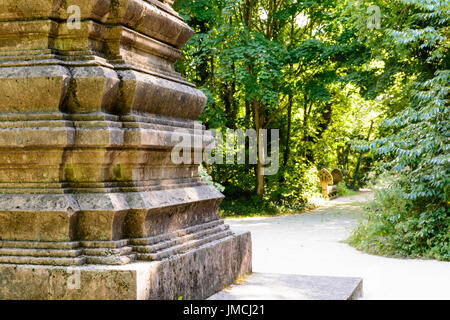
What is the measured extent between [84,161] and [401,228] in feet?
25.2

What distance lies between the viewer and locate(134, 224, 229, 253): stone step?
11.1ft

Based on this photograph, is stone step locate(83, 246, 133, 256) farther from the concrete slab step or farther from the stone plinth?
the concrete slab step

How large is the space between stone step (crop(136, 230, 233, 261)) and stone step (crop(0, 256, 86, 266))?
396 mm

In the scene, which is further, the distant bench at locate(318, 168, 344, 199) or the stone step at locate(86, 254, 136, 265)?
the distant bench at locate(318, 168, 344, 199)

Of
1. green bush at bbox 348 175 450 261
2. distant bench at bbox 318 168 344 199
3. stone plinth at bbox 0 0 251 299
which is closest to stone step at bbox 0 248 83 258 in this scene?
stone plinth at bbox 0 0 251 299

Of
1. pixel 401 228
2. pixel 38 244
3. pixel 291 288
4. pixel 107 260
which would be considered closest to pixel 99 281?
pixel 107 260

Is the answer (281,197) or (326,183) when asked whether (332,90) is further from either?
(281,197)

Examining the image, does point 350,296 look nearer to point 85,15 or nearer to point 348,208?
point 85,15

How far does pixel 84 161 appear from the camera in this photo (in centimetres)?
335

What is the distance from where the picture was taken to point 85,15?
3.50 metres

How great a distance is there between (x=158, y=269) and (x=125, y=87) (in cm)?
125

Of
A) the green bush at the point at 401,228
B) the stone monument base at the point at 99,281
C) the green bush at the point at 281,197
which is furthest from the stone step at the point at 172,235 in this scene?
the green bush at the point at 281,197

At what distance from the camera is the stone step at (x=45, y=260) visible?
3.13 meters

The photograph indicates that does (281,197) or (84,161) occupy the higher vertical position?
(84,161)
